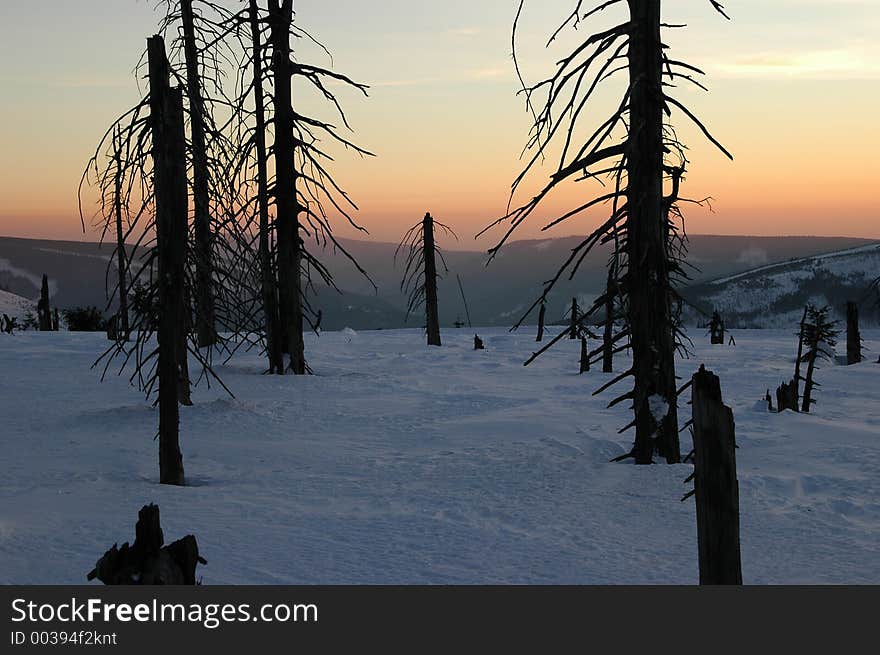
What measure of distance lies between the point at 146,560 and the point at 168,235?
5124 mm

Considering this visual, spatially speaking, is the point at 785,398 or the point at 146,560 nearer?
the point at 146,560

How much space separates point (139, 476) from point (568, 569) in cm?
514

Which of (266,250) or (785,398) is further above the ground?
(266,250)

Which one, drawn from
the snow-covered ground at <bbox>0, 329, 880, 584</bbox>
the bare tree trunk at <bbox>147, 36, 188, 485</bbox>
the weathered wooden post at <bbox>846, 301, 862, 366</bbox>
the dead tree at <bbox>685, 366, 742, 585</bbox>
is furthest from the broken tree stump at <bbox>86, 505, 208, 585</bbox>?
the weathered wooden post at <bbox>846, 301, 862, 366</bbox>

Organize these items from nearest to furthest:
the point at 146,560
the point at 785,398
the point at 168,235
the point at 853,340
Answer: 1. the point at 146,560
2. the point at 168,235
3. the point at 785,398
4. the point at 853,340

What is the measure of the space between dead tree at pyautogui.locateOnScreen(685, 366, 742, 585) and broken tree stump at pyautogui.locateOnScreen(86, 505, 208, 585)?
290 centimetres

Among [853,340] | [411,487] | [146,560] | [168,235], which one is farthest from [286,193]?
[853,340]

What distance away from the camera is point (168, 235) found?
361 inches

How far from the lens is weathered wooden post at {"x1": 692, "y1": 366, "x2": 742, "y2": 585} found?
17.1 ft

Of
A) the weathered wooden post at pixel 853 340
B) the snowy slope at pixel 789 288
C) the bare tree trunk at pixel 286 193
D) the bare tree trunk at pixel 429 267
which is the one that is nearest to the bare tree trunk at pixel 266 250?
the bare tree trunk at pixel 286 193

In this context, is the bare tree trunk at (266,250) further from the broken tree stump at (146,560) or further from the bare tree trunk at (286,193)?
the broken tree stump at (146,560)

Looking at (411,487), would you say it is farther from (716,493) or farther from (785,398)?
(785,398)

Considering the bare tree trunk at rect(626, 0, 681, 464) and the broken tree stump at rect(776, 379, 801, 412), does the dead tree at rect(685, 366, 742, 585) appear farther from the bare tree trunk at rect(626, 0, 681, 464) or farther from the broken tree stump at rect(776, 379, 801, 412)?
the broken tree stump at rect(776, 379, 801, 412)
